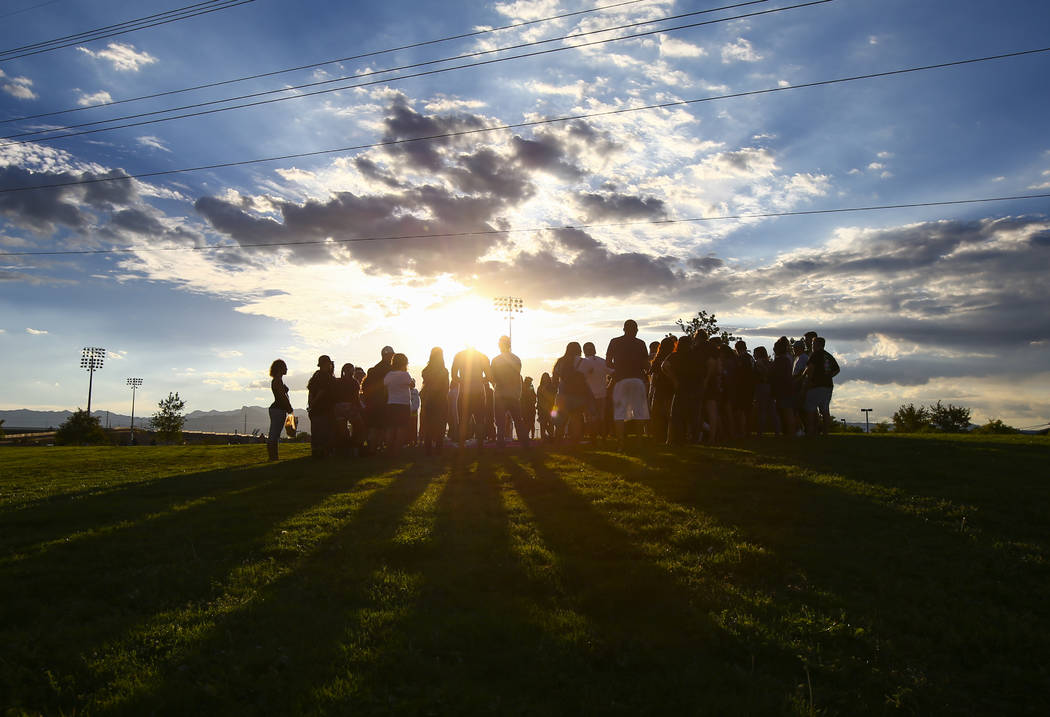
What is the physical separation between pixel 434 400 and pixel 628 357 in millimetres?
4445

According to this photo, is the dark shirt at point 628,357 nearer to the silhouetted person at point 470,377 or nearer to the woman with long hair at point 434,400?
the silhouetted person at point 470,377

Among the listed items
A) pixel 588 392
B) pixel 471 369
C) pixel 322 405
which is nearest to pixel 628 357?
pixel 588 392

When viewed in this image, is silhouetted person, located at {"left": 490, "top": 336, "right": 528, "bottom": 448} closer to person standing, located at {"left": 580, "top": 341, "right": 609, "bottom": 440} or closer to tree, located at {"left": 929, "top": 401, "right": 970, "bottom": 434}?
person standing, located at {"left": 580, "top": 341, "right": 609, "bottom": 440}

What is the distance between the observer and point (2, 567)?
6.53 meters

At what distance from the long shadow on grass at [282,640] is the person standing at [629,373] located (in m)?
7.22

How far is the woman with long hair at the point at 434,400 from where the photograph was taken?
14.9m

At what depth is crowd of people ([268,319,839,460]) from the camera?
1407 cm

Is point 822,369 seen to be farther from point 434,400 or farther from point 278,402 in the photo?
point 278,402

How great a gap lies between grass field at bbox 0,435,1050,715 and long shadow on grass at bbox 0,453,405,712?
0.03m

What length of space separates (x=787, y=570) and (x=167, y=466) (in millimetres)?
15791

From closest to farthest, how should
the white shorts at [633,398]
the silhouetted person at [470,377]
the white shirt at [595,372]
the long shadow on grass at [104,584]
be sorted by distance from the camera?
the long shadow on grass at [104,584]
the white shorts at [633,398]
the white shirt at [595,372]
the silhouetted person at [470,377]

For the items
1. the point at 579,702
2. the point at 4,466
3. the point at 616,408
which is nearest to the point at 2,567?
the point at 579,702

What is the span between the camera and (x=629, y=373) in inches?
529

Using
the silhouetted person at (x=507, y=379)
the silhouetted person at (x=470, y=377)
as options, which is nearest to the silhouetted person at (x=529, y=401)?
the silhouetted person at (x=470, y=377)
